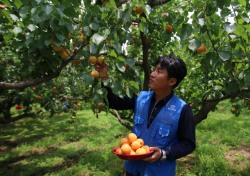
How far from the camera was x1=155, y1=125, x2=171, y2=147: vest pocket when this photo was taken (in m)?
2.20

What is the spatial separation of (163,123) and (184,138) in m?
0.20

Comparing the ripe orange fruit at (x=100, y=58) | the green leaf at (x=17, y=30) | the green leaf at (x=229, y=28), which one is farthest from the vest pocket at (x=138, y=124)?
the green leaf at (x=17, y=30)

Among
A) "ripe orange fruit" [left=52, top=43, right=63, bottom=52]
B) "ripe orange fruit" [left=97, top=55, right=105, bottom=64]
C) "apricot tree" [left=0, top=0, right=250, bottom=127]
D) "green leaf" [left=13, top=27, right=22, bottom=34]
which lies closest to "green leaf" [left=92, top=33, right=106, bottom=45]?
"apricot tree" [left=0, top=0, right=250, bottom=127]

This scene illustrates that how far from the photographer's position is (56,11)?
1.72m

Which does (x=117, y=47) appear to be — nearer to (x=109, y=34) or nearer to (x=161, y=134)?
(x=109, y=34)

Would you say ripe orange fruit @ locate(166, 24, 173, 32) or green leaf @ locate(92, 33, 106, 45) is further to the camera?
ripe orange fruit @ locate(166, 24, 173, 32)

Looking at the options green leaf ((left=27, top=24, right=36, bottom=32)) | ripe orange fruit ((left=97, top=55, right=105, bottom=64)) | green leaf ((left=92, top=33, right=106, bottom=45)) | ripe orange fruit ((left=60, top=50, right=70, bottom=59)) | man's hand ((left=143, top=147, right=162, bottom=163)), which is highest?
green leaf ((left=27, top=24, right=36, bottom=32))

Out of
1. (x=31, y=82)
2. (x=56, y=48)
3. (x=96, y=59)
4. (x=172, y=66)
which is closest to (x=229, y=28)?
(x=172, y=66)

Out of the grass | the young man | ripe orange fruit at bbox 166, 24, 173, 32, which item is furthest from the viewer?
the grass

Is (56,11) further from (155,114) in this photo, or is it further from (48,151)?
(48,151)

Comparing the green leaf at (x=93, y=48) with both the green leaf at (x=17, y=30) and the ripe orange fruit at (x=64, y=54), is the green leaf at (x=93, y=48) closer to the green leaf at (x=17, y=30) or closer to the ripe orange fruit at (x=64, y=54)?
the ripe orange fruit at (x=64, y=54)

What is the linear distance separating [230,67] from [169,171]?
101 centimetres

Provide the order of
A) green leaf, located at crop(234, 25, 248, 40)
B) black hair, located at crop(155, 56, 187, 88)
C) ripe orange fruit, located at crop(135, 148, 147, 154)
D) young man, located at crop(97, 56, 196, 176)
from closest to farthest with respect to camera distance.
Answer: green leaf, located at crop(234, 25, 248, 40)
ripe orange fruit, located at crop(135, 148, 147, 154)
young man, located at crop(97, 56, 196, 176)
black hair, located at crop(155, 56, 187, 88)

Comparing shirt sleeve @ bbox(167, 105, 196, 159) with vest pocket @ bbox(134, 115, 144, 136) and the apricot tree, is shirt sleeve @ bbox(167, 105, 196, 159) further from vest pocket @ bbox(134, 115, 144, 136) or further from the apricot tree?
the apricot tree
